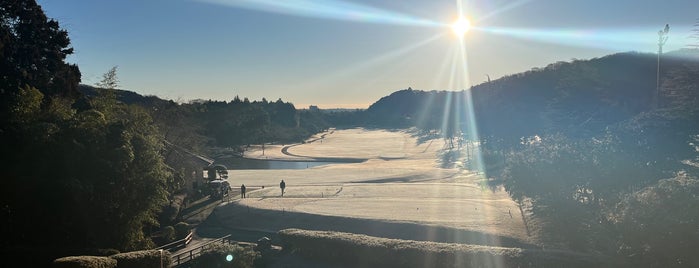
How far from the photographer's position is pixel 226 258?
1780 cm

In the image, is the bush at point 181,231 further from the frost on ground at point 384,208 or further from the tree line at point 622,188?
the tree line at point 622,188

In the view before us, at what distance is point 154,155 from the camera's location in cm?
1959

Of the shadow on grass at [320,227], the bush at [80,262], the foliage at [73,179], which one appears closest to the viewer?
the bush at [80,262]

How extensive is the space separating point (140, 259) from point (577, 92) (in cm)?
11530

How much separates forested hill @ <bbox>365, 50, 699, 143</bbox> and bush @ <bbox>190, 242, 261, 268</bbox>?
60756mm

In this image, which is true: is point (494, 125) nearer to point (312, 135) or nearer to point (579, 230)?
point (579, 230)

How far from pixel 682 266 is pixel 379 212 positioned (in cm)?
1832

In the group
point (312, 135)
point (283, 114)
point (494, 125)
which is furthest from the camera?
point (283, 114)

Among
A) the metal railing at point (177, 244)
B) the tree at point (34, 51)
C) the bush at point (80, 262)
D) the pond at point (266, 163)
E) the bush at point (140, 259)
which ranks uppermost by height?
the tree at point (34, 51)

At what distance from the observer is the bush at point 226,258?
58.2 feet

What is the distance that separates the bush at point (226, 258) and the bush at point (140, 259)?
195 cm

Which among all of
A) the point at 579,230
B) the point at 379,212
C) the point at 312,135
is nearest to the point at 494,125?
the point at 379,212

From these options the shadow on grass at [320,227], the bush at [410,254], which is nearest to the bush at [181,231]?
the shadow on grass at [320,227]

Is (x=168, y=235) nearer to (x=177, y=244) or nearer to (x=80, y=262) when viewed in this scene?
(x=177, y=244)
